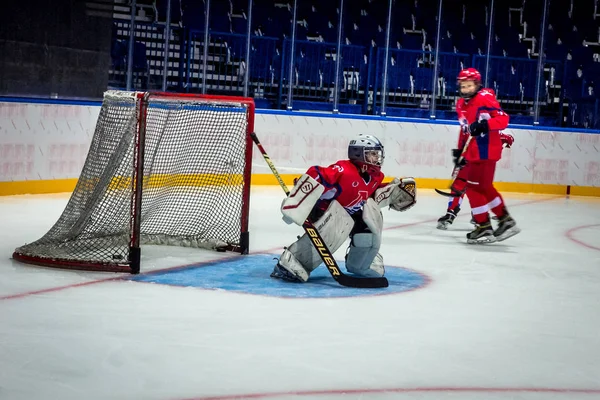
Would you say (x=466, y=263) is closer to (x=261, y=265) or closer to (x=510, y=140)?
(x=261, y=265)

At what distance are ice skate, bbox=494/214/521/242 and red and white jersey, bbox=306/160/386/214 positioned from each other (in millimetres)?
2100

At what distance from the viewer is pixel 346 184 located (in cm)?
505

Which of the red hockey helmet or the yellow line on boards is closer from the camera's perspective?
the yellow line on boards

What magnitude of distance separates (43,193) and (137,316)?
15.4 feet

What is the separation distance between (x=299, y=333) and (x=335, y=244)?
3.88 ft

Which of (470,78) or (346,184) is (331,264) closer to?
(346,184)

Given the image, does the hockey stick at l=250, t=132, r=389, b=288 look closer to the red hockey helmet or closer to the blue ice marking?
the blue ice marking

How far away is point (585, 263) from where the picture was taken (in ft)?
20.7

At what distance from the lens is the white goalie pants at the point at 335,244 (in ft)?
16.6

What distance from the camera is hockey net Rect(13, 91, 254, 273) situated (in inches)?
207

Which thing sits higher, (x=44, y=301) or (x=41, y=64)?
(x=41, y=64)

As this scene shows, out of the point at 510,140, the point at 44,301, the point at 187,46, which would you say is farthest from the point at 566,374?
the point at 187,46

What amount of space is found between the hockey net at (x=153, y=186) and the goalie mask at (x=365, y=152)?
107 cm

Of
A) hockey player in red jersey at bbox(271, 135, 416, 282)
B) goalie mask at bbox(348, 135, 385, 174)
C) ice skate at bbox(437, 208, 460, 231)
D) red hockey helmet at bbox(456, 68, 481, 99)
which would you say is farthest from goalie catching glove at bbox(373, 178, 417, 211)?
ice skate at bbox(437, 208, 460, 231)
